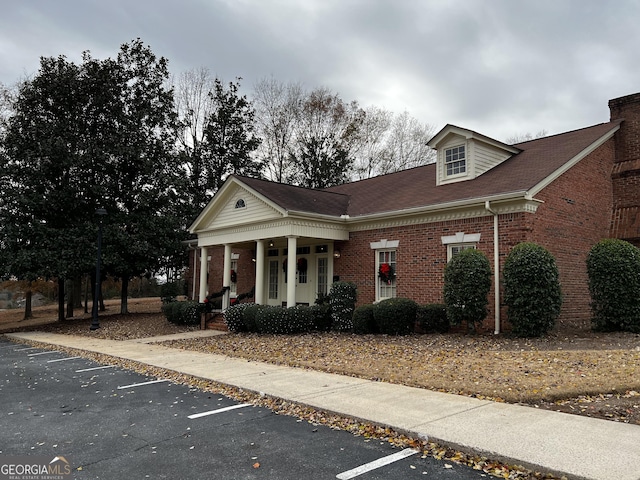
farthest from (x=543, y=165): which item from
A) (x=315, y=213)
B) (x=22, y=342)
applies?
(x=22, y=342)

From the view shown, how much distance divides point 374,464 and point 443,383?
10.5 ft

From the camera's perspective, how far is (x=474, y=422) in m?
5.33

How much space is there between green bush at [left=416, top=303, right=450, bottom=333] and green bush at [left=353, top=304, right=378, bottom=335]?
1.46 metres

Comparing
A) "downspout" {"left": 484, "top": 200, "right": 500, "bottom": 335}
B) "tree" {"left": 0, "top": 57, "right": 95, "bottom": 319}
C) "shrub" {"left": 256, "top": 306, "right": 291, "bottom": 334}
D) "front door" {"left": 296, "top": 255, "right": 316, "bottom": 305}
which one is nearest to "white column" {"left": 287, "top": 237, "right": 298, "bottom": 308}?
"shrub" {"left": 256, "top": 306, "right": 291, "bottom": 334}

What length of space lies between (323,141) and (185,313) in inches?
825

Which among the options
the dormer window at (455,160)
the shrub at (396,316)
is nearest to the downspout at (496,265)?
the shrub at (396,316)

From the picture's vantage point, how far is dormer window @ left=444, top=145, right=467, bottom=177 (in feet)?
51.0

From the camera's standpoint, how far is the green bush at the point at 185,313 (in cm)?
1878

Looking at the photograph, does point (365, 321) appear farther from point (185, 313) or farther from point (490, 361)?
point (185, 313)

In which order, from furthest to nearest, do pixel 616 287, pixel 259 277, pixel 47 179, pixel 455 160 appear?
pixel 47 179, pixel 259 277, pixel 455 160, pixel 616 287

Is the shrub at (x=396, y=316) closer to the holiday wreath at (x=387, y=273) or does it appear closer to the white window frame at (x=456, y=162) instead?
the holiday wreath at (x=387, y=273)

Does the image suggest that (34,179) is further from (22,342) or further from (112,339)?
(112,339)

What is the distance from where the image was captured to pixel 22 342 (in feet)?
56.2

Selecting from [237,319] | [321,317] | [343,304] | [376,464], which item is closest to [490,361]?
[376,464]
